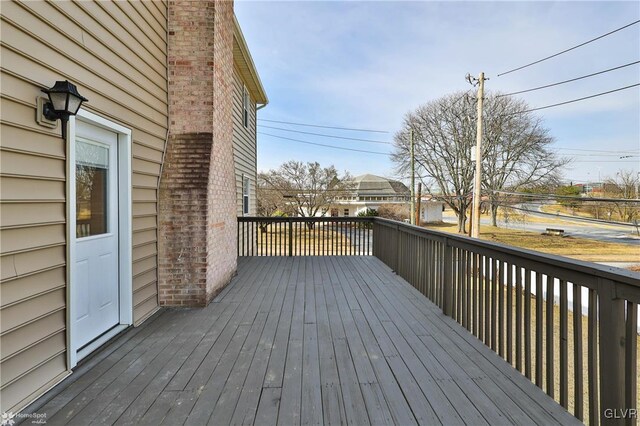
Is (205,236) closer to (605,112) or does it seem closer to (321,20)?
(321,20)

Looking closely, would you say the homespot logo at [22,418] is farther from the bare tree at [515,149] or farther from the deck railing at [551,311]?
the bare tree at [515,149]

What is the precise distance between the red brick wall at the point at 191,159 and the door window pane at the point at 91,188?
82cm

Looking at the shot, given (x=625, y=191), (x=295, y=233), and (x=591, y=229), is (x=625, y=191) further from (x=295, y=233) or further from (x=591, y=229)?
(x=295, y=233)

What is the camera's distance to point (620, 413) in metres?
1.37

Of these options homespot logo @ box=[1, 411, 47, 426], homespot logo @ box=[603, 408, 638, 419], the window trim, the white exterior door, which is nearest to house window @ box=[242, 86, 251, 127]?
the window trim

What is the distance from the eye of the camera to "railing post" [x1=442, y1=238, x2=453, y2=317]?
3.19 meters

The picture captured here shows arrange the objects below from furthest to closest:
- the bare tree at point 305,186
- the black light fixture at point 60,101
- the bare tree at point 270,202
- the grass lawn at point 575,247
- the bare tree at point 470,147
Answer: the bare tree at point 305,186 < the bare tree at point 270,202 < the bare tree at point 470,147 < the grass lawn at point 575,247 < the black light fixture at point 60,101

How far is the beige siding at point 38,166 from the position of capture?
1614mm

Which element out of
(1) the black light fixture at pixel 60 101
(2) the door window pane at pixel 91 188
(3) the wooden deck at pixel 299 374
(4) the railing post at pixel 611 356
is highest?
(1) the black light fixture at pixel 60 101

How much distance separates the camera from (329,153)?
24375mm

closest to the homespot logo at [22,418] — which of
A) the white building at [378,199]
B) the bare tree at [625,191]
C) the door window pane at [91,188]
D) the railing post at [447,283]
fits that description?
the door window pane at [91,188]

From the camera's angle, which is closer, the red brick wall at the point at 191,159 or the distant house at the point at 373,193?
the red brick wall at the point at 191,159

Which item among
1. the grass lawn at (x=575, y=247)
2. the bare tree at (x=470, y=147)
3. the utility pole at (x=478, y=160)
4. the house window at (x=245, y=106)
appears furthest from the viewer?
the bare tree at (x=470, y=147)

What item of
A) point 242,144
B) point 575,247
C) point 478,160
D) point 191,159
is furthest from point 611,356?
point 575,247
